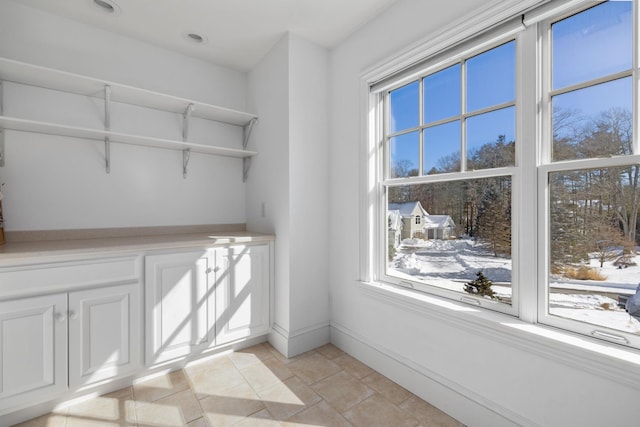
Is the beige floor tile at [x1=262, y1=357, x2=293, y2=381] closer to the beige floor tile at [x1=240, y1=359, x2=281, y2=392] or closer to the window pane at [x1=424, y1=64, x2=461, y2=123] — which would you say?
the beige floor tile at [x1=240, y1=359, x2=281, y2=392]

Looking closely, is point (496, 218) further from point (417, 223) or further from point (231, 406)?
point (231, 406)

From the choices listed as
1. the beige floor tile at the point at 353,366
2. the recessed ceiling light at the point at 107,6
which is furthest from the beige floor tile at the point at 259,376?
the recessed ceiling light at the point at 107,6

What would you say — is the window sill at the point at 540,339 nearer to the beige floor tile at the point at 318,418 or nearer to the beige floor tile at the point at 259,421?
the beige floor tile at the point at 318,418

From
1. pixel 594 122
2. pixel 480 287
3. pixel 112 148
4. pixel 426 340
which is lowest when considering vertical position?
pixel 426 340

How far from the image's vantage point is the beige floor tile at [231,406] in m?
1.63

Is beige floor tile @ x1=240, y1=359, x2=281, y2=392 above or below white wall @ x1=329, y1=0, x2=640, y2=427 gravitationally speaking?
below

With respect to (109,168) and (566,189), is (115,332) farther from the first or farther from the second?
(566,189)

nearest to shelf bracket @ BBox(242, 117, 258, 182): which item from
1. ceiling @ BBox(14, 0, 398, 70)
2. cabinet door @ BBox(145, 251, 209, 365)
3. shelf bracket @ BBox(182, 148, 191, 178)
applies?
shelf bracket @ BBox(182, 148, 191, 178)

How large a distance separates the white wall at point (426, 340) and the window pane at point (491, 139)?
1.70ft

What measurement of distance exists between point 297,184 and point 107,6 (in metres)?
1.72

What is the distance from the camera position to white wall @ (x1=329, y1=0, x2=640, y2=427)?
1.23m

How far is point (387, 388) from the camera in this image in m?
1.90

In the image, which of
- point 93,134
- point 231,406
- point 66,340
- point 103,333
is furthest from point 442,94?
point 66,340

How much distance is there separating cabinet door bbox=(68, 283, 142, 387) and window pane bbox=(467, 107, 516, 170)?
2171 millimetres
